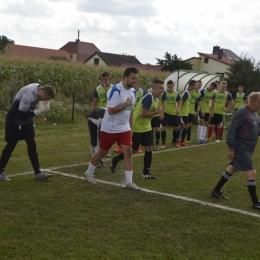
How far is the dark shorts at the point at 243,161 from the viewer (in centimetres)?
648

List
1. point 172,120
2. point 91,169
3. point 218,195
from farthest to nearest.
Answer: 1. point 172,120
2. point 91,169
3. point 218,195

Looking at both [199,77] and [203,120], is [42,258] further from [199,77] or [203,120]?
[199,77]

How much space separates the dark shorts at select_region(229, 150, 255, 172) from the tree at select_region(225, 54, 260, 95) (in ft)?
101

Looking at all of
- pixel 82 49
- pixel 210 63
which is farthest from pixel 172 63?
pixel 82 49

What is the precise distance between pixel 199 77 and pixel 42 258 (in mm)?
19821

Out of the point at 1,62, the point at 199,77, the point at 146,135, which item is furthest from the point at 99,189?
the point at 199,77

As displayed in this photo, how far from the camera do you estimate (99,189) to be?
283 inches

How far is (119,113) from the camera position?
704 cm

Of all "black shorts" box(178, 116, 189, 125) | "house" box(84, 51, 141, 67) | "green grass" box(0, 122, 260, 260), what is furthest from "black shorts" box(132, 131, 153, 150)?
"house" box(84, 51, 141, 67)

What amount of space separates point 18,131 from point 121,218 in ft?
8.48

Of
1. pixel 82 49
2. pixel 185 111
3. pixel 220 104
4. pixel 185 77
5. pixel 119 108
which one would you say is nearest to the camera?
pixel 119 108

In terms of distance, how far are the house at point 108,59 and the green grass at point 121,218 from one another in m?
61.9

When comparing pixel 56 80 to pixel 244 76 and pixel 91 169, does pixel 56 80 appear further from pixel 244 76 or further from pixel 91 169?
pixel 244 76

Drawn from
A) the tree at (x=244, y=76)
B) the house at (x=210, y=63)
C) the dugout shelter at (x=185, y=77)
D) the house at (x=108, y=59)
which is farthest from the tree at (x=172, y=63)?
the dugout shelter at (x=185, y=77)
